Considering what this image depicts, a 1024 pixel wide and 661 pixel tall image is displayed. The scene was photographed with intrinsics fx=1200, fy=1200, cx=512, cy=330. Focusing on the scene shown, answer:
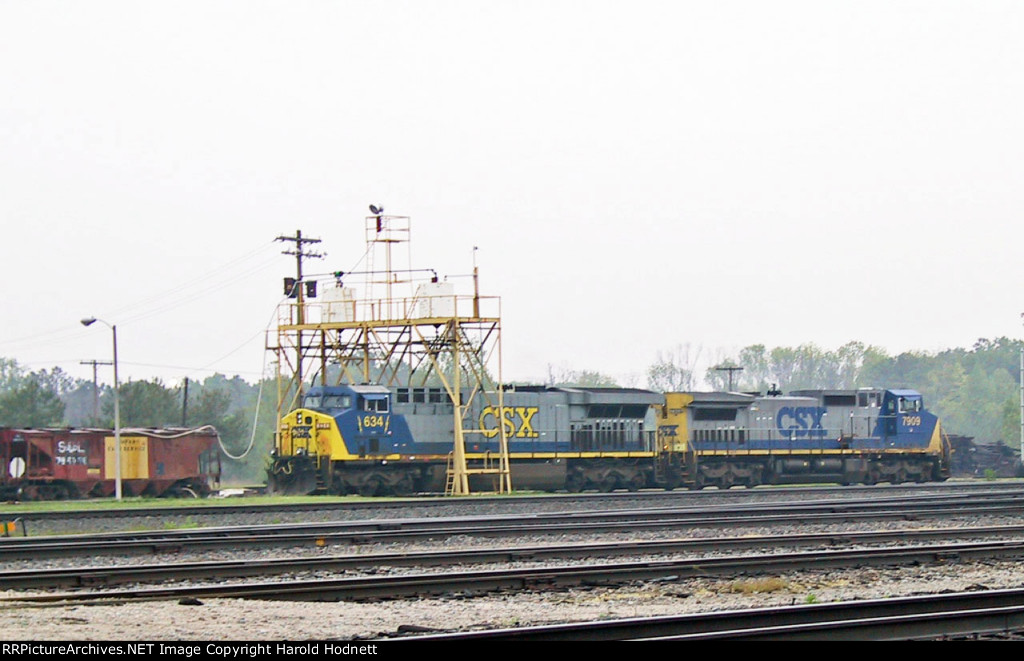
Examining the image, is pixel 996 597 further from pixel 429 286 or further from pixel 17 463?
pixel 17 463

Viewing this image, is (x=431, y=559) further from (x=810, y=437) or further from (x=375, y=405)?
(x=810, y=437)

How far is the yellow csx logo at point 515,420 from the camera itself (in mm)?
36062

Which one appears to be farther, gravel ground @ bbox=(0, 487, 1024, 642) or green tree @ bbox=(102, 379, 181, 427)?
green tree @ bbox=(102, 379, 181, 427)

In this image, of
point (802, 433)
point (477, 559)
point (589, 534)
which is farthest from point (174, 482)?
point (477, 559)

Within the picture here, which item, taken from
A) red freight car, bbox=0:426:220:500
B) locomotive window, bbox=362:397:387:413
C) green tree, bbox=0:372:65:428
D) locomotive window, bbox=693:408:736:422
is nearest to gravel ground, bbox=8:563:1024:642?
locomotive window, bbox=362:397:387:413

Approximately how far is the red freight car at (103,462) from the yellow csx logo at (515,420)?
10717 mm

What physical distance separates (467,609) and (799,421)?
30902 mm

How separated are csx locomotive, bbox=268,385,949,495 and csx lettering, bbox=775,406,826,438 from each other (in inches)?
1.3

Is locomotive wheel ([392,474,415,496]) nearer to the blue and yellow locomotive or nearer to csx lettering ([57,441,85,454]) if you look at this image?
the blue and yellow locomotive

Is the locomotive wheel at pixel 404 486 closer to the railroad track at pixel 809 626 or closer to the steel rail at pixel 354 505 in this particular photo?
the steel rail at pixel 354 505

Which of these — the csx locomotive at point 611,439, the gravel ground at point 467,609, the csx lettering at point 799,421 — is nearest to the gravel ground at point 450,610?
the gravel ground at point 467,609

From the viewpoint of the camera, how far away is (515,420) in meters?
36.3

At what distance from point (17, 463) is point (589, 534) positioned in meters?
24.4

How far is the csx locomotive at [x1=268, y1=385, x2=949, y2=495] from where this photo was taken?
3406cm
